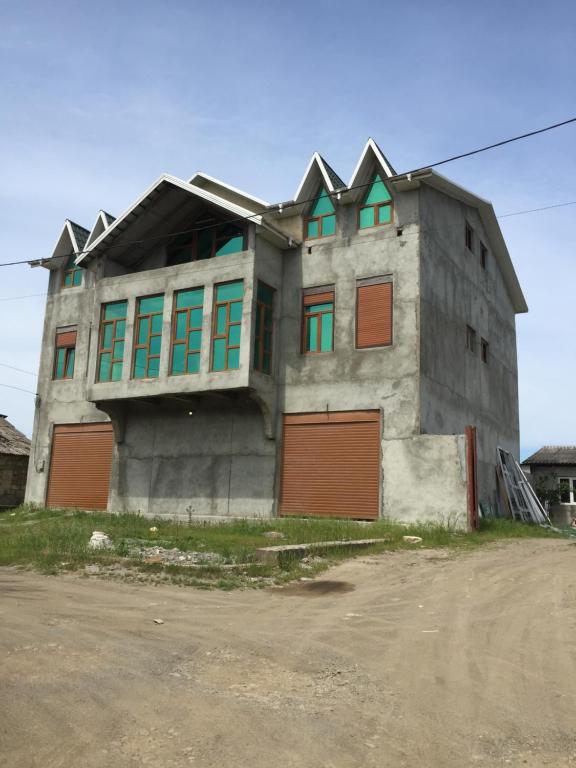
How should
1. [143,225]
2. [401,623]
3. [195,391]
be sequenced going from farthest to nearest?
[143,225]
[195,391]
[401,623]

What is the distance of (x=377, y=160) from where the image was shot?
2178cm

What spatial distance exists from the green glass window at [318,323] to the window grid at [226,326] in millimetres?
2409

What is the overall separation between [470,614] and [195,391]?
1406 centimetres

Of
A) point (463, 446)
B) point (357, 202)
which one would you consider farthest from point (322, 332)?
point (463, 446)

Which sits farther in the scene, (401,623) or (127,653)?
(401,623)

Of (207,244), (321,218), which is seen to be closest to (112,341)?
(207,244)

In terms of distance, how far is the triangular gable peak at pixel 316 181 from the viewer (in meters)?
22.4

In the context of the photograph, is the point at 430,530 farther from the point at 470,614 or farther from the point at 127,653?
the point at 127,653

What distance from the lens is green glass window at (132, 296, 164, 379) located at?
2261cm

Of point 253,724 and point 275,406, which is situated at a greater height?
point 275,406

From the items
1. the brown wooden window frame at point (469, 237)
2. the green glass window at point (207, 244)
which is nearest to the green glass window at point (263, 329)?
the green glass window at point (207, 244)

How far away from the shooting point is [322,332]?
21906 mm

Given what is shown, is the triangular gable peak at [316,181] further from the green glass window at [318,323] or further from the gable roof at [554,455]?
the gable roof at [554,455]

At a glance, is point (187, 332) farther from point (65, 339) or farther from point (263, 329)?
point (65, 339)
